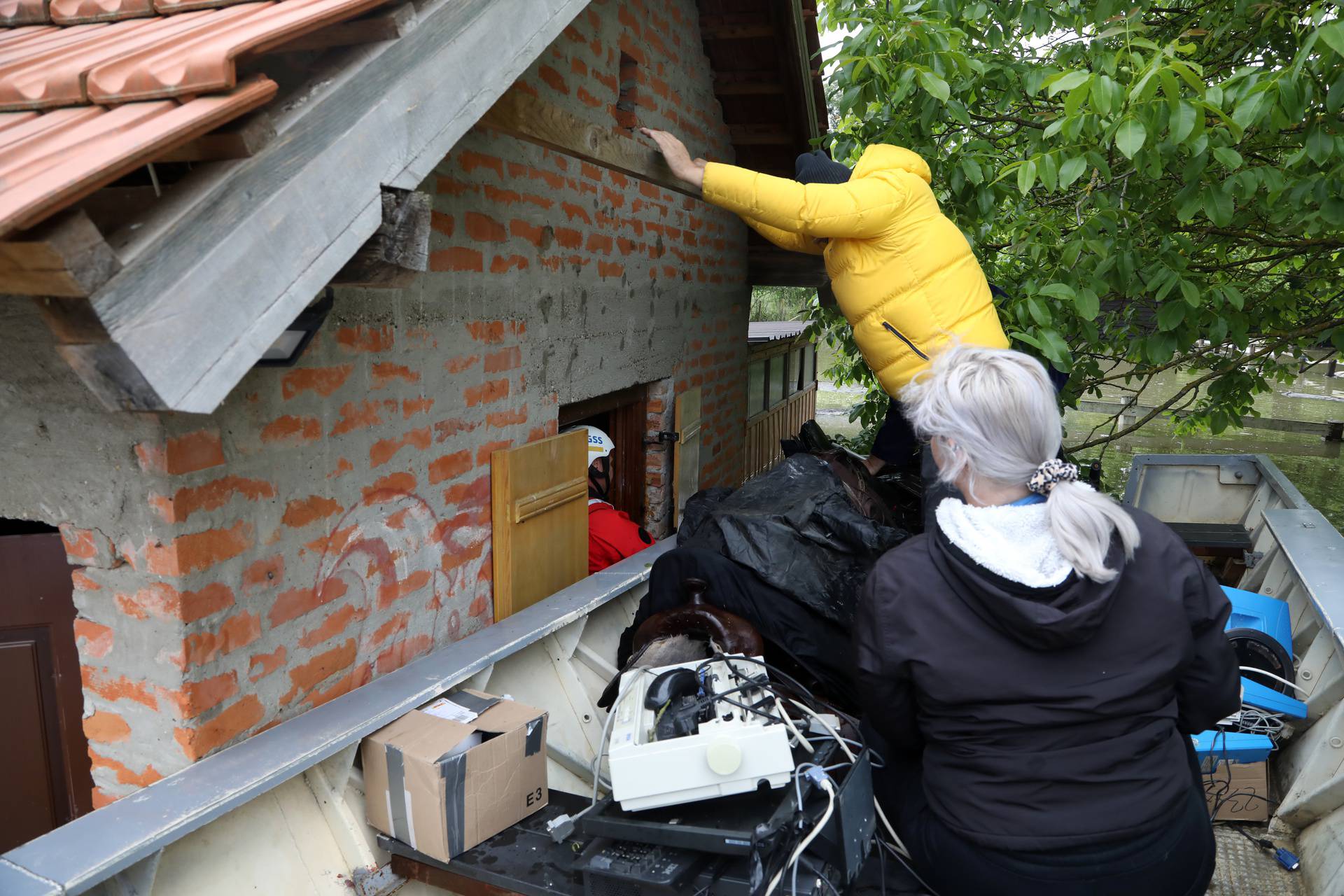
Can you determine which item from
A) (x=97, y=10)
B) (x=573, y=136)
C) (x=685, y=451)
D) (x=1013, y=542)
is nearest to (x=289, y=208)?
(x=97, y=10)

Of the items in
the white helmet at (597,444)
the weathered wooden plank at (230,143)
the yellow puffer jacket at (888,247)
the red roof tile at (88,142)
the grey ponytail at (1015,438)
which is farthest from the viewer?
the white helmet at (597,444)

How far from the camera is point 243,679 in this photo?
2488mm

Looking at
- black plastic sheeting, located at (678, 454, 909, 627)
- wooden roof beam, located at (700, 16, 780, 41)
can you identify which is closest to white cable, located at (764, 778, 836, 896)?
black plastic sheeting, located at (678, 454, 909, 627)

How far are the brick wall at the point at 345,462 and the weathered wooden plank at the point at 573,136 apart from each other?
1.15 feet

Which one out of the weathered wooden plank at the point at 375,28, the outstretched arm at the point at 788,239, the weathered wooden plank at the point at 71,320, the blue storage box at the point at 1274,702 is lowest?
the blue storage box at the point at 1274,702

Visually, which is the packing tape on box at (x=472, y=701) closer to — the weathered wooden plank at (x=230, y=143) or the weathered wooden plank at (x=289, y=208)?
the weathered wooden plank at (x=289, y=208)

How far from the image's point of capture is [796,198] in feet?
11.6

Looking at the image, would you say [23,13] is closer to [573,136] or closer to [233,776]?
[573,136]

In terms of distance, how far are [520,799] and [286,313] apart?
65.3 inches

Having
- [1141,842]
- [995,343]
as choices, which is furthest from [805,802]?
[995,343]

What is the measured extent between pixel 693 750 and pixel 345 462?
57.5 inches

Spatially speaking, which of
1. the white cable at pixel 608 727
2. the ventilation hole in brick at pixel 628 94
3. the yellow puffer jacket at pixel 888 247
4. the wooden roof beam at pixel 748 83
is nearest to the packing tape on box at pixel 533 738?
the white cable at pixel 608 727

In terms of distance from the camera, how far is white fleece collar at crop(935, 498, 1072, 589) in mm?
1839

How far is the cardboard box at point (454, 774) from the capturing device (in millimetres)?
2395
